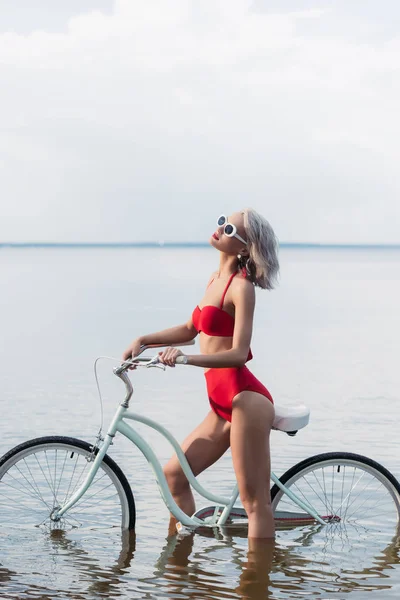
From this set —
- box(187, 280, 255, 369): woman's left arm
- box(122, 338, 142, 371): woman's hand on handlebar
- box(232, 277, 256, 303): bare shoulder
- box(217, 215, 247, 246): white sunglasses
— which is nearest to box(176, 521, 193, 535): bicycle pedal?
box(122, 338, 142, 371): woman's hand on handlebar

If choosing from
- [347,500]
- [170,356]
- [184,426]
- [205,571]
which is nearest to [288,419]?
[170,356]

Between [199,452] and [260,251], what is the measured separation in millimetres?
1288

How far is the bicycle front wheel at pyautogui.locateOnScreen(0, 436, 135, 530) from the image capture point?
6168 mm

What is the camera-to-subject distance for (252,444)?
6141 mm

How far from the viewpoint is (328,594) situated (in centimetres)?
601

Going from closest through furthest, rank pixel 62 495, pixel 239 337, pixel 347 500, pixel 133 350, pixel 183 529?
pixel 239 337
pixel 133 350
pixel 183 529
pixel 347 500
pixel 62 495

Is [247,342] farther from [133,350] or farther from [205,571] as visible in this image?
[205,571]

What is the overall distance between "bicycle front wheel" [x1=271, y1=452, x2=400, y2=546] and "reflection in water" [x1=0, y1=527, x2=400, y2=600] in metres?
0.24

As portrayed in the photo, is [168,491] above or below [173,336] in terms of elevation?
below

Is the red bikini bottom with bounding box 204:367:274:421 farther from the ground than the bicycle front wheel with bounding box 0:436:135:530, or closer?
farther from the ground

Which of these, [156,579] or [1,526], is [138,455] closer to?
[1,526]

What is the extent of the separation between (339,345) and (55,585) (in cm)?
1616

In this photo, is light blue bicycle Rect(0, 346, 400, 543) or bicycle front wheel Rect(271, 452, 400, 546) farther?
bicycle front wheel Rect(271, 452, 400, 546)

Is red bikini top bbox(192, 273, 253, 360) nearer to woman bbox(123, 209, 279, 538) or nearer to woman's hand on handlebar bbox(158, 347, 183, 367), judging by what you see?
woman bbox(123, 209, 279, 538)
